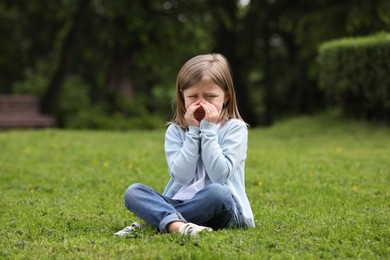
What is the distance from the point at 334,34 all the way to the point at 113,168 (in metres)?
→ 11.4

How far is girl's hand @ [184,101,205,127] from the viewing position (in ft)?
15.3

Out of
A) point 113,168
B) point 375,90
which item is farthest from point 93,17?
point 113,168

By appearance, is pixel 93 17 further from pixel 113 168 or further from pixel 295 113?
pixel 113 168

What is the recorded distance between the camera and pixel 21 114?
19500mm

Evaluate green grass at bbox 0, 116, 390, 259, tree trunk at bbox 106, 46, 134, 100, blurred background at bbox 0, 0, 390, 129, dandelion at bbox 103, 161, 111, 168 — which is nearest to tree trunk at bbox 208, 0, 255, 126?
blurred background at bbox 0, 0, 390, 129

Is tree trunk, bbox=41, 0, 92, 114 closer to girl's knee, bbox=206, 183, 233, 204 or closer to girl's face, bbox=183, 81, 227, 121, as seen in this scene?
girl's face, bbox=183, 81, 227, 121

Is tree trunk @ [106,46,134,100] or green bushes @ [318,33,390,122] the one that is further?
tree trunk @ [106,46,134,100]

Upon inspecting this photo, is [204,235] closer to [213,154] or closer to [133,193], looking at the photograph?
[213,154]

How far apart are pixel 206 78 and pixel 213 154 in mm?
580

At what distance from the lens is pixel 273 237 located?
4.47 meters

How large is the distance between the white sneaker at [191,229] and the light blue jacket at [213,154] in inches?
14.9

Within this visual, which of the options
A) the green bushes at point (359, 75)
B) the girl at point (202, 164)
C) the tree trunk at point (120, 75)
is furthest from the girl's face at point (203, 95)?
the tree trunk at point (120, 75)

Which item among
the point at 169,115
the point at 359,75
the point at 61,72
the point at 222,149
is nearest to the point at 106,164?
the point at 222,149

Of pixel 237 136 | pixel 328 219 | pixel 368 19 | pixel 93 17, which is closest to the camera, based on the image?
pixel 237 136
